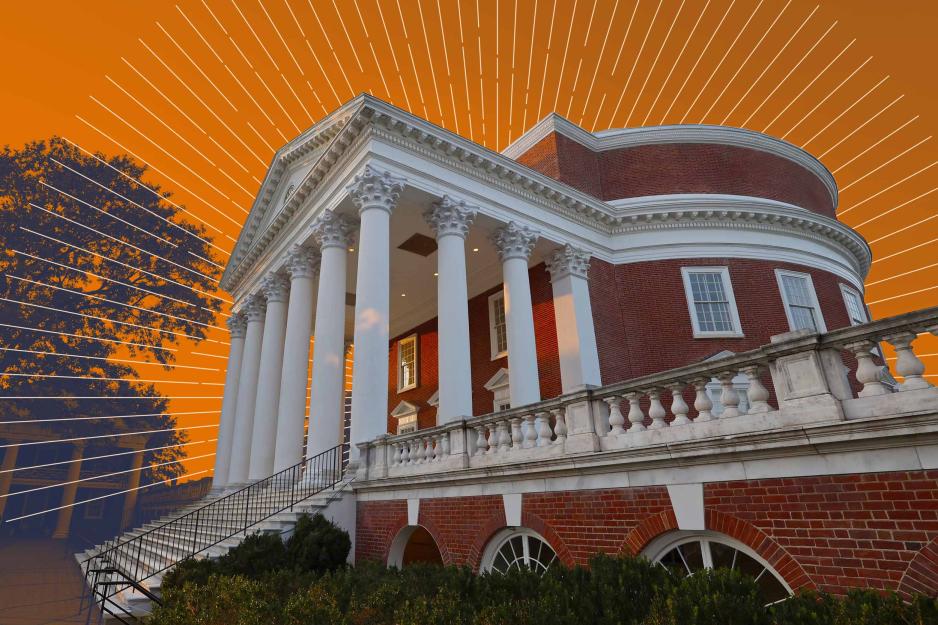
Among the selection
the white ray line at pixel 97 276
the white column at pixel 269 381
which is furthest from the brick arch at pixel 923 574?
the white ray line at pixel 97 276

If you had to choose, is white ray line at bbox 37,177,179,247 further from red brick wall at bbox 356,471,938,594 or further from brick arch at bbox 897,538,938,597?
brick arch at bbox 897,538,938,597

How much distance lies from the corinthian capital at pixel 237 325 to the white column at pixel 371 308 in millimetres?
16078

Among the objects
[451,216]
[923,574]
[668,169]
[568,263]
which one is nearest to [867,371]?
[923,574]

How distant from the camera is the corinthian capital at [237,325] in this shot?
101 feet

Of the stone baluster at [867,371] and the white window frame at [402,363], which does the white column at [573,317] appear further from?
the stone baluster at [867,371]

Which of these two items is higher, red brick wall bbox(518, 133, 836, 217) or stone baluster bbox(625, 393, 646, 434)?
red brick wall bbox(518, 133, 836, 217)

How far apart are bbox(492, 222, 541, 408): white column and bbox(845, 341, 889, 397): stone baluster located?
494 inches

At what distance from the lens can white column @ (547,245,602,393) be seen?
20984 mm

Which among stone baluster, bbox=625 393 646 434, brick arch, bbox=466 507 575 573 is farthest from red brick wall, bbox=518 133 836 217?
brick arch, bbox=466 507 575 573

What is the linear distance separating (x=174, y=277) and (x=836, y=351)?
176 feet

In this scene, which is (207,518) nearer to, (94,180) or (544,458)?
(544,458)

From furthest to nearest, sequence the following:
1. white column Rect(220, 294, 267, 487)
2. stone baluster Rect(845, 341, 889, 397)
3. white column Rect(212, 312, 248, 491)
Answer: white column Rect(212, 312, 248, 491), white column Rect(220, 294, 267, 487), stone baluster Rect(845, 341, 889, 397)

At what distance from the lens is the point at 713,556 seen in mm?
7246

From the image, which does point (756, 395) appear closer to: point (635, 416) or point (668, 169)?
point (635, 416)
